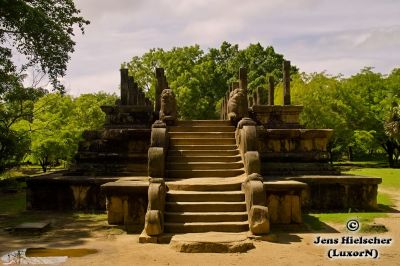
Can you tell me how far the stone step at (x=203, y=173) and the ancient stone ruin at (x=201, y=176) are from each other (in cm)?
2

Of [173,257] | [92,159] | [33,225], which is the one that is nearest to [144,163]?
[92,159]

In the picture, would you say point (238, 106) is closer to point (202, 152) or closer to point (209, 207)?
point (202, 152)

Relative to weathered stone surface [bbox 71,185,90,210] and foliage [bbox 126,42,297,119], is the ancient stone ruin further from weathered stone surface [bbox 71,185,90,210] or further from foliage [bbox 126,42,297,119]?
foliage [bbox 126,42,297,119]

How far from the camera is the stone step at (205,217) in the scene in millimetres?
8328

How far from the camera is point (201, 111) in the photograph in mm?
39031

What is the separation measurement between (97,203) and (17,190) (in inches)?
300

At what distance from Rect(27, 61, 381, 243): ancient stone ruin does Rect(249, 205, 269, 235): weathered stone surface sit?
0.02 metres

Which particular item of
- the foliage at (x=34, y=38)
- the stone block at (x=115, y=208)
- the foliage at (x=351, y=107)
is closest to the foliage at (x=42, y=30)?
the foliage at (x=34, y=38)

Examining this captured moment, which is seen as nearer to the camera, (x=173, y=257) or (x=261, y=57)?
(x=173, y=257)

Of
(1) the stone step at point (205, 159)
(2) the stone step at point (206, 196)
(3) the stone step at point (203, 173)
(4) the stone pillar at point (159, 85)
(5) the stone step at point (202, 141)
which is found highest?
(4) the stone pillar at point (159, 85)

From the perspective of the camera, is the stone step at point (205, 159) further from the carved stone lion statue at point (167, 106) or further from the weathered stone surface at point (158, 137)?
the carved stone lion statue at point (167, 106)

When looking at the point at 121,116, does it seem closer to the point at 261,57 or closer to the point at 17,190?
the point at 17,190

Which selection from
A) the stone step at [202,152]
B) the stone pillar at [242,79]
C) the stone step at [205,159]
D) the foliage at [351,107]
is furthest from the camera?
the foliage at [351,107]

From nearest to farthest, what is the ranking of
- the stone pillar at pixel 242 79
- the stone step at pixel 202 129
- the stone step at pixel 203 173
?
the stone step at pixel 203 173
the stone step at pixel 202 129
the stone pillar at pixel 242 79
